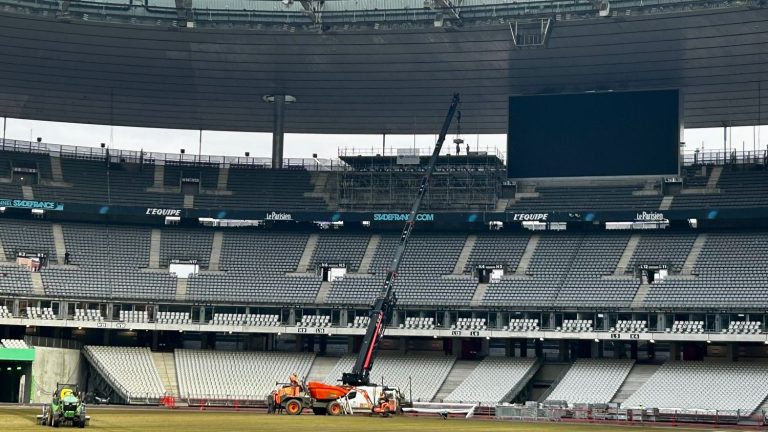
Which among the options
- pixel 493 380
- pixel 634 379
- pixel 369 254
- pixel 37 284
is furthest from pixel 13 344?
pixel 634 379

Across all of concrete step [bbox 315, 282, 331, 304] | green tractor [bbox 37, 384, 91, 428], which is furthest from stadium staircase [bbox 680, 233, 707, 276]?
green tractor [bbox 37, 384, 91, 428]

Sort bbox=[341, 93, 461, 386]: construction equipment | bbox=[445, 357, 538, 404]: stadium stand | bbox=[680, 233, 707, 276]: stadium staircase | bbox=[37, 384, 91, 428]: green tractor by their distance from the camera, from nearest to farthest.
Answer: bbox=[37, 384, 91, 428]: green tractor < bbox=[341, 93, 461, 386]: construction equipment < bbox=[445, 357, 538, 404]: stadium stand < bbox=[680, 233, 707, 276]: stadium staircase

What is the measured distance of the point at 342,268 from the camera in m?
86.9

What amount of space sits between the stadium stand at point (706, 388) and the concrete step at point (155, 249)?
36.4 m

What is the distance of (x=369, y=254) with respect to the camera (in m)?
87.5

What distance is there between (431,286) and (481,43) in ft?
60.8

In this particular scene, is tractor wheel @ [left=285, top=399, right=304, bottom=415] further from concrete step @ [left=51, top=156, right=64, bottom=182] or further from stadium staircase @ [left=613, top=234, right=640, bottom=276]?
concrete step @ [left=51, top=156, right=64, bottom=182]

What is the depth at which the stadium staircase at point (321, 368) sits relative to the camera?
80.5 meters

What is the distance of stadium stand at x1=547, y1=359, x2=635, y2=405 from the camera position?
2884 inches

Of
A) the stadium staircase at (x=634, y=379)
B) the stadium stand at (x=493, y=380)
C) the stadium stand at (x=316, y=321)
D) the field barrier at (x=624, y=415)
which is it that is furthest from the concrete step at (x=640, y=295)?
the stadium stand at (x=316, y=321)

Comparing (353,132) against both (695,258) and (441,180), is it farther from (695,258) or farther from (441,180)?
(695,258)

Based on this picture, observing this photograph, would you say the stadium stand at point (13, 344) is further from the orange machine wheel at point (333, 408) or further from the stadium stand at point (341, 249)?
the orange machine wheel at point (333, 408)

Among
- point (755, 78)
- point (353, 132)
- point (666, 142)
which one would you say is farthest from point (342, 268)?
point (755, 78)

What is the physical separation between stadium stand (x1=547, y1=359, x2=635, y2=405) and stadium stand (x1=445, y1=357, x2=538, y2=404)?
9.18 ft
